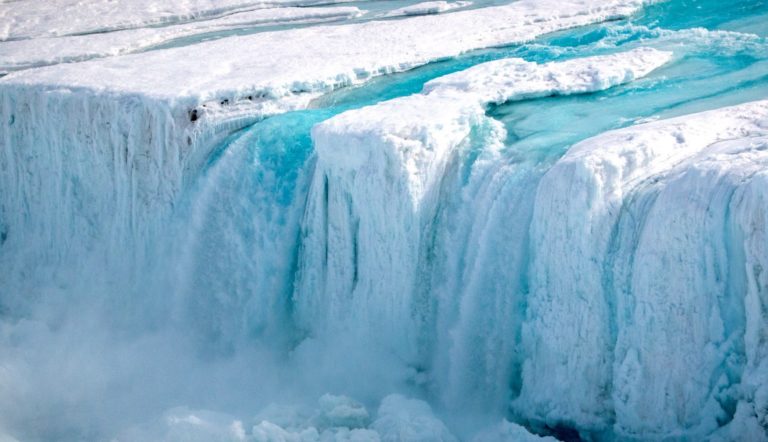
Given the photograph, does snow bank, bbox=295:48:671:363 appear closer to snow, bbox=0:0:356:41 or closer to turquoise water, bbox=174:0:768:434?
turquoise water, bbox=174:0:768:434

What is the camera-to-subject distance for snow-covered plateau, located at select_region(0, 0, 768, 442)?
12.4ft

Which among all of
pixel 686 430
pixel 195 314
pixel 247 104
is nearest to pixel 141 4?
pixel 247 104

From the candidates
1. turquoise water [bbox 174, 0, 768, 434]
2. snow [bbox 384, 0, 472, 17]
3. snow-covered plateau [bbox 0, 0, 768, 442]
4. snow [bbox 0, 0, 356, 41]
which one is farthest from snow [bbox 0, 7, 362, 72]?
turquoise water [bbox 174, 0, 768, 434]

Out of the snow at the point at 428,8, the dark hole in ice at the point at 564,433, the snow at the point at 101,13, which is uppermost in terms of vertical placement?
the snow at the point at 101,13

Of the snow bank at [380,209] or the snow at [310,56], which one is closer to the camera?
the snow bank at [380,209]

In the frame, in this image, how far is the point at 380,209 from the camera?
194 inches

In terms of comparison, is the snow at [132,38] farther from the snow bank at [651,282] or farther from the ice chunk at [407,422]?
the snow bank at [651,282]

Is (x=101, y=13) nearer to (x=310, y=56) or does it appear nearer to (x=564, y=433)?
(x=310, y=56)

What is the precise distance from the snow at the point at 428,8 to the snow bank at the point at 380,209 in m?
3.85

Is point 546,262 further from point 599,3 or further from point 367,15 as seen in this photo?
point 367,15

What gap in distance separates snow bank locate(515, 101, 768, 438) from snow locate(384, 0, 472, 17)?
5.21 metres

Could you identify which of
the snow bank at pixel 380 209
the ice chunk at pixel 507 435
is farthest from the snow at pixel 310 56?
the ice chunk at pixel 507 435

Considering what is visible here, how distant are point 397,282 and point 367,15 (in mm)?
5448

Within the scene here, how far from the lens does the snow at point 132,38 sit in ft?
27.4
